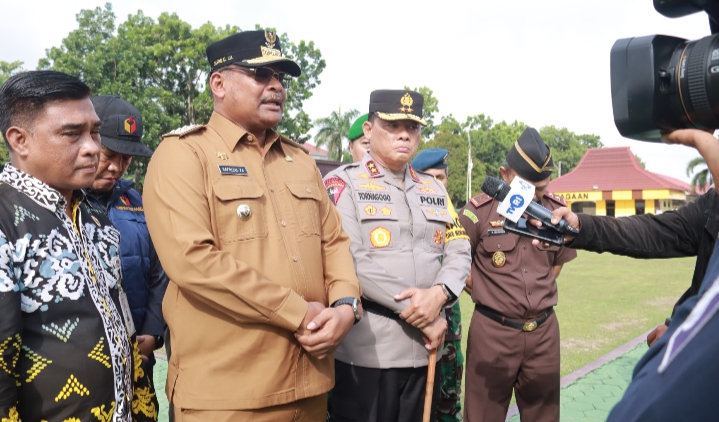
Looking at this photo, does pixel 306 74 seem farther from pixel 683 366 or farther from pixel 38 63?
pixel 683 366

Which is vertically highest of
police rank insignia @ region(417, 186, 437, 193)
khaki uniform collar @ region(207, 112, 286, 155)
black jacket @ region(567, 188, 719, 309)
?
khaki uniform collar @ region(207, 112, 286, 155)


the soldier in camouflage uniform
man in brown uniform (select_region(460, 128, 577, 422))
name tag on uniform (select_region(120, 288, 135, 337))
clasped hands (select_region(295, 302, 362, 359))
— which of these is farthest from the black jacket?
name tag on uniform (select_region(120, 288, 135, 337))

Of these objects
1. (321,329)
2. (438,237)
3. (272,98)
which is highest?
(272,98)

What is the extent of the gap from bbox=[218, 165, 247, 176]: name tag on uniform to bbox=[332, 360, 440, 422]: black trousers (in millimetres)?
1084

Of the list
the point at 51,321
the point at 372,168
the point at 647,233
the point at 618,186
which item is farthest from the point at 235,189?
the point at 618,186

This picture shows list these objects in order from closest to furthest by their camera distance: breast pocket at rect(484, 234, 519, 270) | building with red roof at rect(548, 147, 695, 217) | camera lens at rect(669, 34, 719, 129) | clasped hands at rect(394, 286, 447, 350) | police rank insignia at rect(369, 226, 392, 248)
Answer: camera lens at rect(669, 34, 719, 129), clasped hands at rect(394, 286, 447, 350), police rank insignia at rect(369, 226, 392, 248), breast pocket at rect(484, 234, 519, 270), building with red roof at rect(548, 147, 695, 217)

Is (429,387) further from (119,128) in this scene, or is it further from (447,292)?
(119,128)

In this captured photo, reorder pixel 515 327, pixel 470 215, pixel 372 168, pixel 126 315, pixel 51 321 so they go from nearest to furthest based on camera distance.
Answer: pixel 51 321 < pixel 126 315 < pixel 372 168 < pixel 515 327 < pixel 470 215

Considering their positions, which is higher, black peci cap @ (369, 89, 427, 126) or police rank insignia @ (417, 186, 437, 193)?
black peci cap @ (369, 89, 427, 126)

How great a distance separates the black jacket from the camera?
233 cm

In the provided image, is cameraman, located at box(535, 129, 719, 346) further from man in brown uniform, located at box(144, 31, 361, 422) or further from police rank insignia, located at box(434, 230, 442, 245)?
man in brown uniform, located at box(144, 31, 361, 422)

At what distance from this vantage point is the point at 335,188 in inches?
113

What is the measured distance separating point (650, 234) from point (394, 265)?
117 cm

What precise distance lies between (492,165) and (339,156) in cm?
1954
